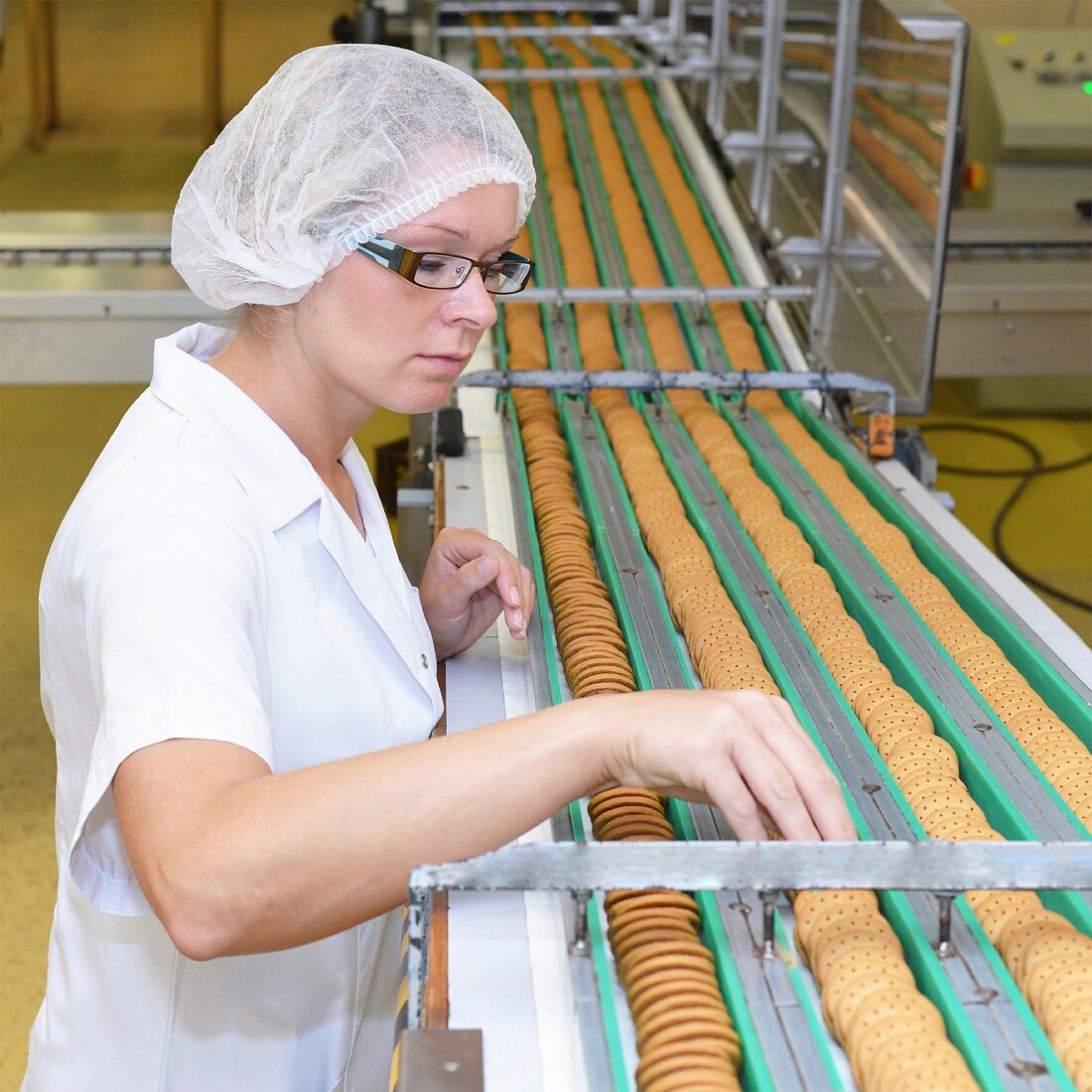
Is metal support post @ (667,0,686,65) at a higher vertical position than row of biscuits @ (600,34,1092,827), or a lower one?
higher

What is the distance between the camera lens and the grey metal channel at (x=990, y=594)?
133 cm

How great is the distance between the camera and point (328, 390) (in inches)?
45.1

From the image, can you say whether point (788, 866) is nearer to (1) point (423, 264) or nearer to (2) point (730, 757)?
(2) point (730, 757)

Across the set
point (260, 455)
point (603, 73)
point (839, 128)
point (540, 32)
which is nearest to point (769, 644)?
point (260, 455)

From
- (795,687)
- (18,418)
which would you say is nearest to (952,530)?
(795,687)

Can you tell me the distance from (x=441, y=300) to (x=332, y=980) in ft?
1.97

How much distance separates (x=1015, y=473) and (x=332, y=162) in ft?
11.3

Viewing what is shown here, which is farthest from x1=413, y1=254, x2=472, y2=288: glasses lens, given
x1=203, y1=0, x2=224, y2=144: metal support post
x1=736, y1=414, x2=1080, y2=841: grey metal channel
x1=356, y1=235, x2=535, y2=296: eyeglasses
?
x1=203, y1=0, x2=224, y2=144: metal support post

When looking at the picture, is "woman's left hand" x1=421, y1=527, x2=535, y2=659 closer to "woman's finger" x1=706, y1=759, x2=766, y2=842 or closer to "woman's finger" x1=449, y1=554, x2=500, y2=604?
"woman's finger" x1=449, y1=554, x2=500, y2=604

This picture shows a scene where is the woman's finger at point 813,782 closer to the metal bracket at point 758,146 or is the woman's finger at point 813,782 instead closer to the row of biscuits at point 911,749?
the row of biscuits at point 911,749

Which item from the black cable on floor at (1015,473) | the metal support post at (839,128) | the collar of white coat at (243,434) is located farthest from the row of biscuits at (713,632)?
the black cable on floor at (1015,473)

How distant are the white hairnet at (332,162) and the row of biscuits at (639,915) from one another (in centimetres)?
49

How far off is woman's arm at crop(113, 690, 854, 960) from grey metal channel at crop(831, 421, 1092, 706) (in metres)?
0.51

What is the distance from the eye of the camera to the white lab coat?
0.85 meters
